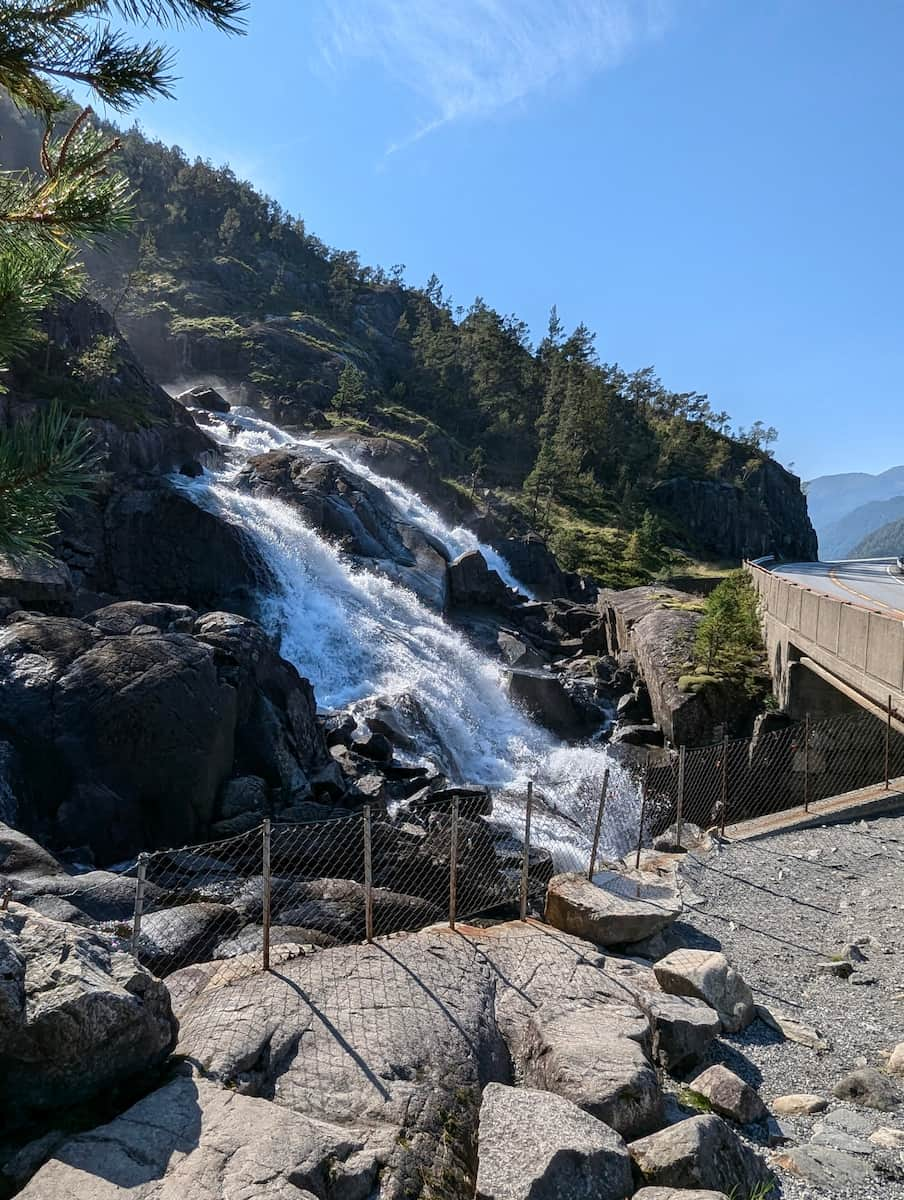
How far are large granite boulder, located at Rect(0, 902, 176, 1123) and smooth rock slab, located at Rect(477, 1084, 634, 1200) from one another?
2.44 meters

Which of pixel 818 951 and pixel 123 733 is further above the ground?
A: pixel 123 733

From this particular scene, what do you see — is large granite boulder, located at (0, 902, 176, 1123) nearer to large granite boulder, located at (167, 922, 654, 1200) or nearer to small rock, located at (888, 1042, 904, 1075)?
large granite boulder, located at (167, 922, 654, 1200)

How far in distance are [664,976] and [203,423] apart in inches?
2214

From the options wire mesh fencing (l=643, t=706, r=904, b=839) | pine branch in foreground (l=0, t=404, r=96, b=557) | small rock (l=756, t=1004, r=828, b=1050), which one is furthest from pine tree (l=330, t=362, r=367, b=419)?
pine branch in foreground (l=0, t=404, r=96, b=557)

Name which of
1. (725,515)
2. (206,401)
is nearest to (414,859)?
(206,401)

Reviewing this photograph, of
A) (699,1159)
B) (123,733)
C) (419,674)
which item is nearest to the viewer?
(699,1159)

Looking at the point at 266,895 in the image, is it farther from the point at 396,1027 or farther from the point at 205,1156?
the point at 205,1156

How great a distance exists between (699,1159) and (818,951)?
6332mm

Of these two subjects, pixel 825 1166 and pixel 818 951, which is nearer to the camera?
pixel 825 1166

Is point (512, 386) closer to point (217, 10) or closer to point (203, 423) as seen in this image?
point (203, 423)

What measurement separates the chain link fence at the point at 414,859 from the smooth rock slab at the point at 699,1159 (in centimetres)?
367

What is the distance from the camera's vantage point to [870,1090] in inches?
281

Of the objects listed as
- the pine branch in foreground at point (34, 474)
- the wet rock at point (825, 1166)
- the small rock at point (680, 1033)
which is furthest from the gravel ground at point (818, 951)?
the pine branch in foreground at point (34, 474)

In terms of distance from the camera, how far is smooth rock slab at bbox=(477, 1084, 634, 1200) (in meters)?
5.15
